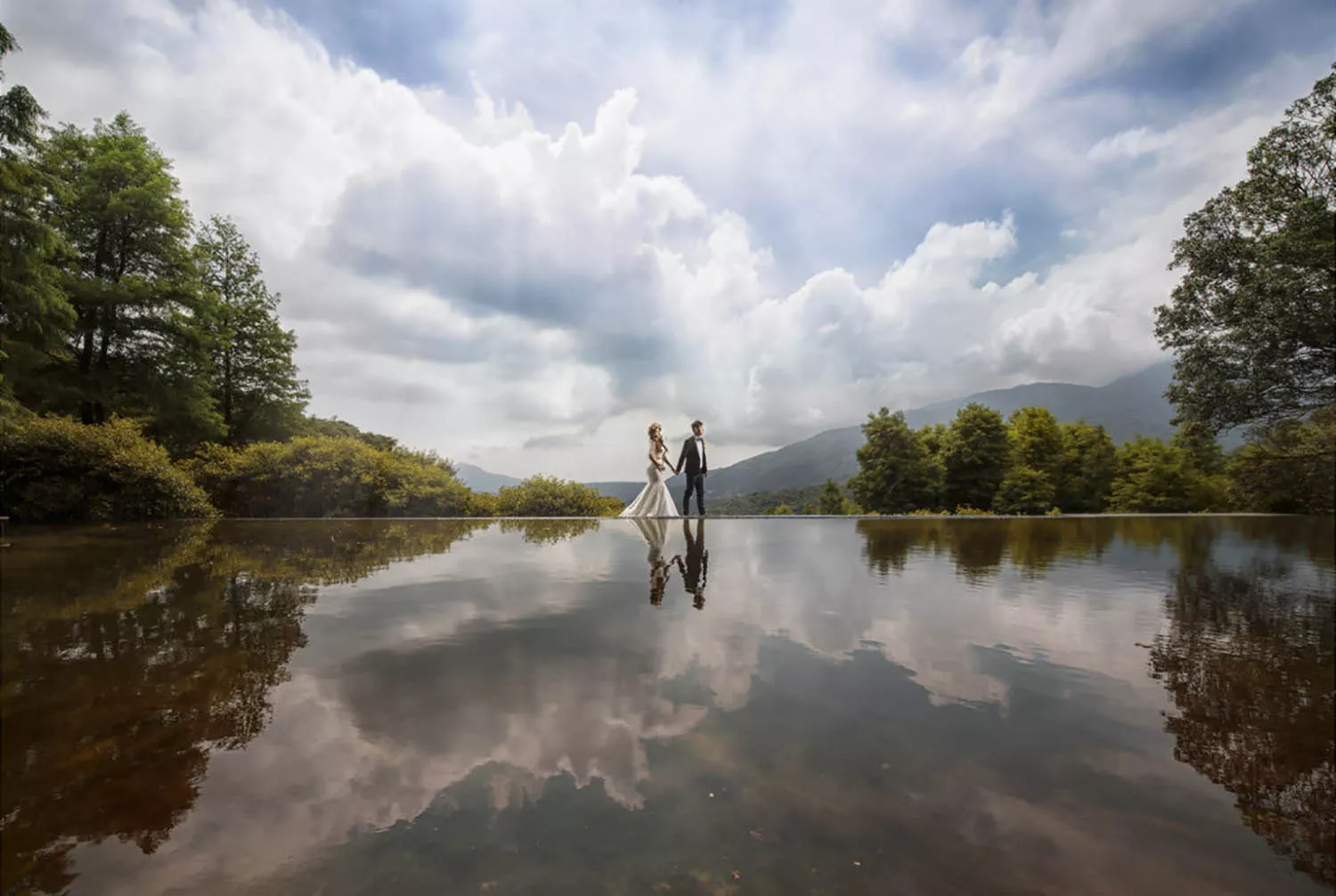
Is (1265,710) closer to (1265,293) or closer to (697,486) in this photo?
(697,486)

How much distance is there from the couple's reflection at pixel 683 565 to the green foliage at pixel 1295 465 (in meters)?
21.5

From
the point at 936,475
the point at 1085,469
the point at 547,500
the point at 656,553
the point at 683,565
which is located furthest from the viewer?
the point at 1085,469

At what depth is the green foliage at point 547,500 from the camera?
17.7m

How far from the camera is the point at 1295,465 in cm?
1984

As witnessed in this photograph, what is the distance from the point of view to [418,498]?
16.4 m

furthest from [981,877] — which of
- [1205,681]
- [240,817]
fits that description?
[1205,681]

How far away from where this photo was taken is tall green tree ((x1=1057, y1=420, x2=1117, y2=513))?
30344 mm

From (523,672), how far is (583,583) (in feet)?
9.30

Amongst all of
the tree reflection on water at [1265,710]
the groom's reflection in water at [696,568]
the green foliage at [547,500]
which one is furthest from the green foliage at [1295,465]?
the green foliage at [547,500]

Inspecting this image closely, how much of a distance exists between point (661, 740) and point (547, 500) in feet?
51.2

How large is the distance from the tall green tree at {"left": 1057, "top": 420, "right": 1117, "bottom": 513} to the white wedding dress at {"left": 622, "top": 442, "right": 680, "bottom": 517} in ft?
84.7

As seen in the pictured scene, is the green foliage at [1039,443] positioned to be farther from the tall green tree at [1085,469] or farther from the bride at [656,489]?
the bride at [656,489]

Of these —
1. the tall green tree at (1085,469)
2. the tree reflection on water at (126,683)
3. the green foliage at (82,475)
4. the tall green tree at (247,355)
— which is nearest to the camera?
the tree reflection on water at (126,683)

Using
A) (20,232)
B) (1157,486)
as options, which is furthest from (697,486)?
(1157,486)
